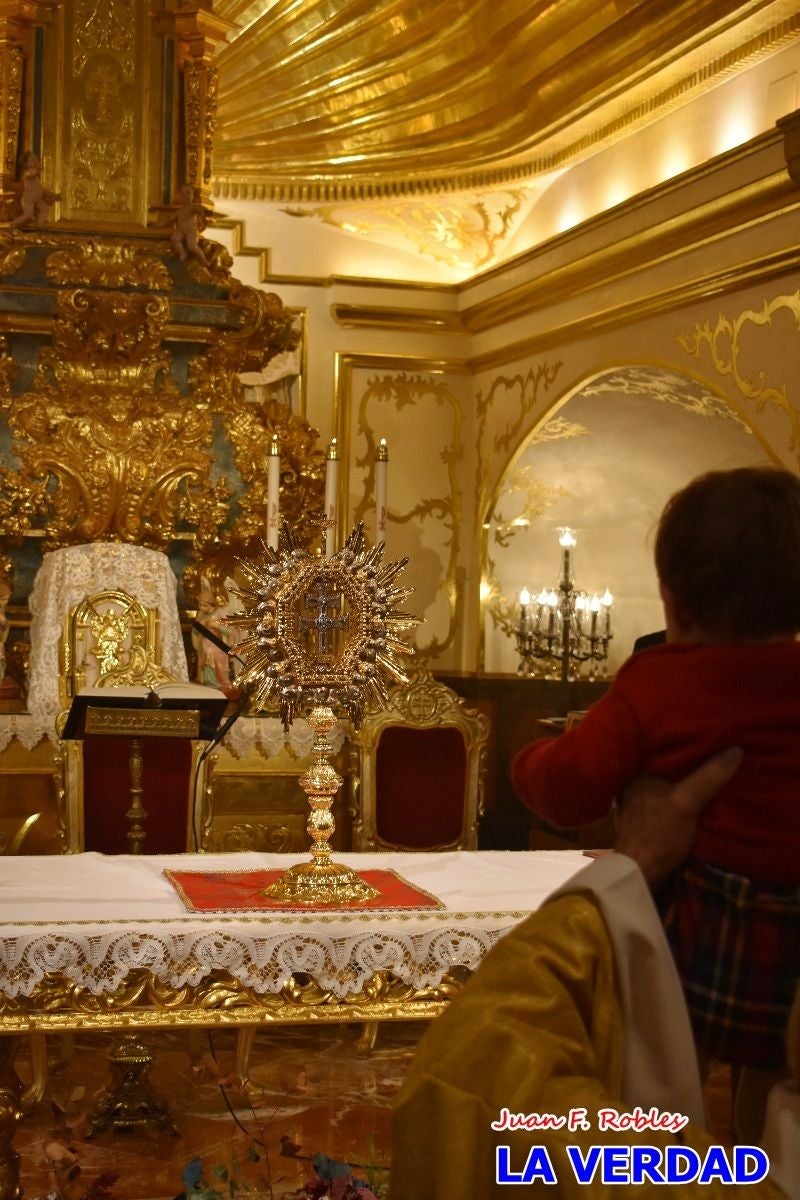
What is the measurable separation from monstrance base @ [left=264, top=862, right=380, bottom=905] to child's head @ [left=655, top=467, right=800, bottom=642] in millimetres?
1640

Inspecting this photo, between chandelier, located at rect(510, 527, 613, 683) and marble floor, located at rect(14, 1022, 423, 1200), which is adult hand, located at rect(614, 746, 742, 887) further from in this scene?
chandelier, located at rect(510, 527, 613, 683)

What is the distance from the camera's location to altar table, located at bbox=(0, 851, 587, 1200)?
2.73 metres

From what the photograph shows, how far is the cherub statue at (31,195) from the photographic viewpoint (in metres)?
7.51

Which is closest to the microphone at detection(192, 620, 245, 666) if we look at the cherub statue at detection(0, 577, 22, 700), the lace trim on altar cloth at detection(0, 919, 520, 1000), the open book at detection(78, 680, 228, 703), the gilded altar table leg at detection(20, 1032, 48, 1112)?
the open book at detection(78, 680, 228, 703)

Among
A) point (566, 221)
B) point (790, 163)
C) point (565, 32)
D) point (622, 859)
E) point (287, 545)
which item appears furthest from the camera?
point (566, 221)

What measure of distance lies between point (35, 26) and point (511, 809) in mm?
4825

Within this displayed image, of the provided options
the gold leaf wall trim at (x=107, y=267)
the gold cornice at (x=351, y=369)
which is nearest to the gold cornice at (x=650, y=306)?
the gold cornice at (x=351, y=369)

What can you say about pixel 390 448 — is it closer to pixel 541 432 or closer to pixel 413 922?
pixel 541 432

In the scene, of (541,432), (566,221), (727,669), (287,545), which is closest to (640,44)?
(566,221)

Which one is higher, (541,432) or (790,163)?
(790,163)

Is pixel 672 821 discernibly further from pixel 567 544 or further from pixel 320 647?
pixel 567 544

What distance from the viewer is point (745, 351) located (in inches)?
239

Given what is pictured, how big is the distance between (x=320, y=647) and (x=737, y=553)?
1.65m

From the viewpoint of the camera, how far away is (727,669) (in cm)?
152
